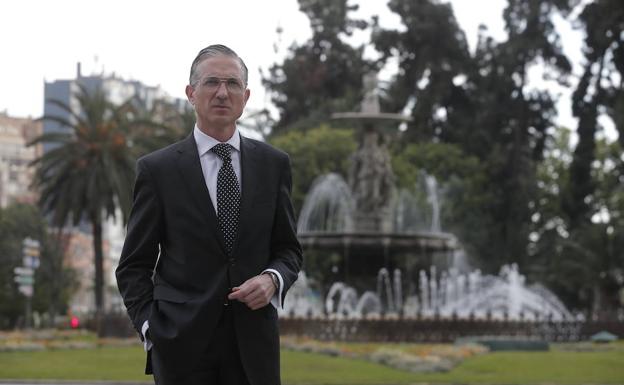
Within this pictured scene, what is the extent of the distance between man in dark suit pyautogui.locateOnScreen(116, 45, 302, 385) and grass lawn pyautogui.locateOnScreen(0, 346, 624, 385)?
47.5ft

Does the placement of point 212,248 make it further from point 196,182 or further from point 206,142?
point 206,142

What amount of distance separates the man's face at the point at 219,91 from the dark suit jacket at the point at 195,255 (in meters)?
0.14

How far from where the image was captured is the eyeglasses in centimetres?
473

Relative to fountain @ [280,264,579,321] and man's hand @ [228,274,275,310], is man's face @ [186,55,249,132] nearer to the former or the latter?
man's hand @ [228,274,275,310]

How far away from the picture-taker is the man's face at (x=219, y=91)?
4.73 metres

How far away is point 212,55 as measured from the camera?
4785mm

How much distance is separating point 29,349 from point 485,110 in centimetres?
3897

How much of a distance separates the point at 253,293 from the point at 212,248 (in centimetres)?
24

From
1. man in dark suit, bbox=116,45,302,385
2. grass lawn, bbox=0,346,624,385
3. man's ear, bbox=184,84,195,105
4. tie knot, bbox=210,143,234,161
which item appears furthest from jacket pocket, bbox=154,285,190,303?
grass lawn, bbox=0,346,624,385

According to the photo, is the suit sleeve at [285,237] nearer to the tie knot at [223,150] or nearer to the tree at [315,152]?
the tie knot at [223,150]

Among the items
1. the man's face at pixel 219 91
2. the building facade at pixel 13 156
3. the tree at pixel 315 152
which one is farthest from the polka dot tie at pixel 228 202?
the building facade at pixel 13 156

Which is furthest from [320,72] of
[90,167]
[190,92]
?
[190,92]

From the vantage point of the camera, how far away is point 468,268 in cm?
6456

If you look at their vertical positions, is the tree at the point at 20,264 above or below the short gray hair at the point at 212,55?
above
